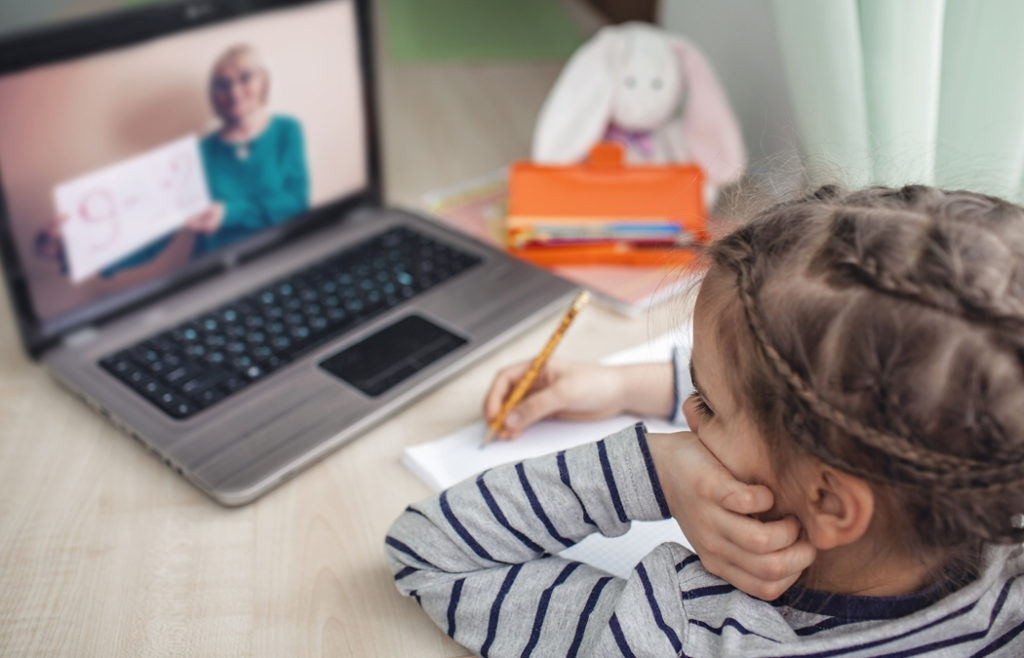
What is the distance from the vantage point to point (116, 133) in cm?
78

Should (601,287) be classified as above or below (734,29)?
below

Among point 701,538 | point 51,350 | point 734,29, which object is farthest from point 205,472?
point 734,29

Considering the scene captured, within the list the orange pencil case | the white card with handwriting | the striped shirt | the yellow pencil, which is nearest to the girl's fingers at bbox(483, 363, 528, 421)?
the yellow pencil

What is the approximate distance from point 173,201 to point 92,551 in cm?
35

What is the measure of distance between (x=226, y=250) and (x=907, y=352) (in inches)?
26.4

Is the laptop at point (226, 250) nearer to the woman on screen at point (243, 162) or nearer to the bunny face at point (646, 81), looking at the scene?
the woman on screen at point (243, 162)

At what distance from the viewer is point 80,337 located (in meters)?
0.79

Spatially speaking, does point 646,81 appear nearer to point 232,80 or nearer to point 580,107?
point 580,107

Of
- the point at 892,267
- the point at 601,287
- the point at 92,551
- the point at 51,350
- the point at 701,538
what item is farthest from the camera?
the point at 601,287

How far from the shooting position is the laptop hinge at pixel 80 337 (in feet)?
2.59

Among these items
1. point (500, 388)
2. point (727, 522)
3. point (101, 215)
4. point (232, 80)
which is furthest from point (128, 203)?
point (727, 522)

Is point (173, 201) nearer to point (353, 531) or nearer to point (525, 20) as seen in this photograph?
point (353, 531)

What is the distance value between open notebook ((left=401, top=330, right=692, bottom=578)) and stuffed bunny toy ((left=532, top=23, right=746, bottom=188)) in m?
0.35

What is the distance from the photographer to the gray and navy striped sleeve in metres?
0.53
